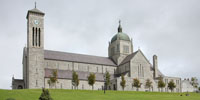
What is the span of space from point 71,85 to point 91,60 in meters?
14.5

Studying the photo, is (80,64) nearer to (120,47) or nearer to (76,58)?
(76,58)

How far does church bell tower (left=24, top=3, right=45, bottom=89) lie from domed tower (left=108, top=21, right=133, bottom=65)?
29346mm

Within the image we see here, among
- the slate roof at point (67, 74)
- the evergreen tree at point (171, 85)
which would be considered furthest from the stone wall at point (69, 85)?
the evergreen tree at point (171, 85)

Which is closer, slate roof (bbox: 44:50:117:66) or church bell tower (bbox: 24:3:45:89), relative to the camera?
church bell tower (bbox: 24:3:45:89)

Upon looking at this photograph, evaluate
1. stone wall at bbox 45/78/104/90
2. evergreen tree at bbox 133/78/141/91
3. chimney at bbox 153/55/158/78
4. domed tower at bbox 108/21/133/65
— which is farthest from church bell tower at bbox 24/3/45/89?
chimney at bbox 153/55/158/78

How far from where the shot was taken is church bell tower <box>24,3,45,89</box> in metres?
75.8

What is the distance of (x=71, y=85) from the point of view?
81438mm

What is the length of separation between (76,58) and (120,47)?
17.6m

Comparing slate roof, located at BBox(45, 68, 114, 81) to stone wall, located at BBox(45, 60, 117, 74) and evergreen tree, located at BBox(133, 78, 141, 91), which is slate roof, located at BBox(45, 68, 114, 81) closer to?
stone wall, located at BBox(45, 60, 117, 74)

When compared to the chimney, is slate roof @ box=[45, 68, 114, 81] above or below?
below

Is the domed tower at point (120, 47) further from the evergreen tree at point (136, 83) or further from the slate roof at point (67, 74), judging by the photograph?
the evergreen tree at point (136, 83)

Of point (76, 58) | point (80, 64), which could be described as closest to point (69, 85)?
point (80, 64)

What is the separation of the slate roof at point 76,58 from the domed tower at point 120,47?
8.97 feet

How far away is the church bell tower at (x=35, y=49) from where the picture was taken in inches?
2982
